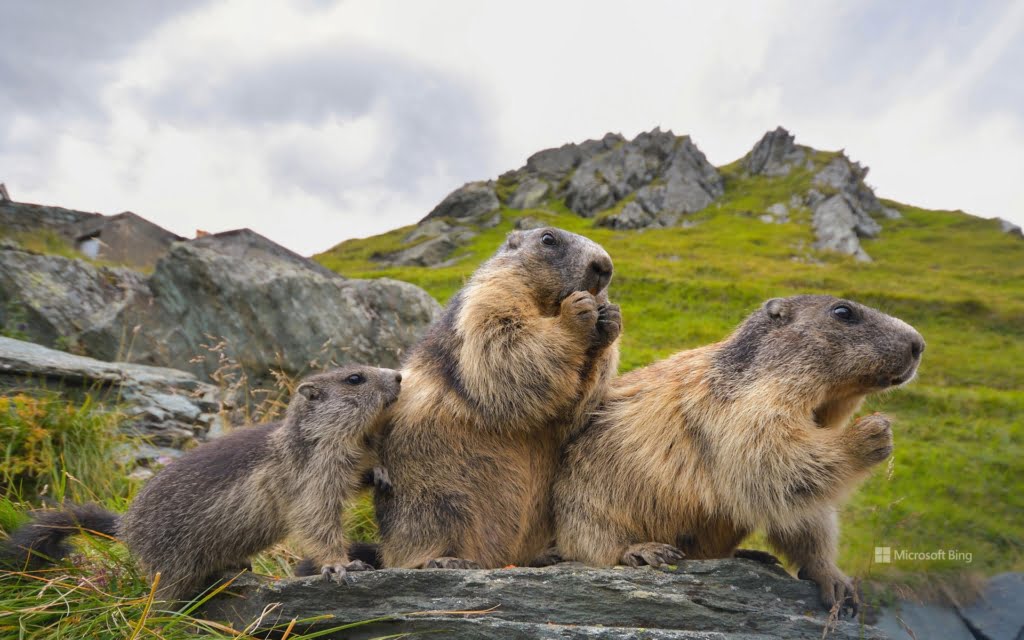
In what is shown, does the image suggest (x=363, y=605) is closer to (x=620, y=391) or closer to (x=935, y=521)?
(x=620, y=391)

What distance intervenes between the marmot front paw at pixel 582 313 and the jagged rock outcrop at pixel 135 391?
21.3 feet

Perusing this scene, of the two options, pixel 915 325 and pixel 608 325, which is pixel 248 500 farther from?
pixel 915 325

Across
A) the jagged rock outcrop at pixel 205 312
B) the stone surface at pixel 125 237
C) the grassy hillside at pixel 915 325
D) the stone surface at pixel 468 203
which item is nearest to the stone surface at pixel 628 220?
the grassy hillside at pixel 915 325

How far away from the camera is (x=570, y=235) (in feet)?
17.0

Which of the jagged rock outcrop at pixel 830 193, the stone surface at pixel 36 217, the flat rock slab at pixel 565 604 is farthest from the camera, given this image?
the jagged rock outcrop at pixel 830 193

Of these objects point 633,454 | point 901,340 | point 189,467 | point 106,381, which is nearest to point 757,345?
point 901,340

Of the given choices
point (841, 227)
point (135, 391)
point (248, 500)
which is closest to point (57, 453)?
point (135, 391)

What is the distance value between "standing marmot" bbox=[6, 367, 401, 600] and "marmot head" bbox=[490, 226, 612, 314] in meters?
1.35

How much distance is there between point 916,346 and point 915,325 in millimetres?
32840

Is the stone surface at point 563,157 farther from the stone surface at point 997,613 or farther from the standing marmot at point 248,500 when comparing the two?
the standing marmot at point 248,500

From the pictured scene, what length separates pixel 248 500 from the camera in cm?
477

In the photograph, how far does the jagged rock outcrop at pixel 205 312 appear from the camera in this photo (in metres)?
11.7

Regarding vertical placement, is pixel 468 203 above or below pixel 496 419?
above

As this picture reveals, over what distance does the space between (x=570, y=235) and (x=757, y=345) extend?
1.64 metres
